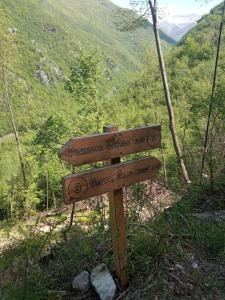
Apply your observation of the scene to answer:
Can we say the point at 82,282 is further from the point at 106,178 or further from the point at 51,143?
the point at 51,143

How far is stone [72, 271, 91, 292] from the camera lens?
12.9 feet

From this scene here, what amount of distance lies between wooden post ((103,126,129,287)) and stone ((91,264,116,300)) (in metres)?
0.11

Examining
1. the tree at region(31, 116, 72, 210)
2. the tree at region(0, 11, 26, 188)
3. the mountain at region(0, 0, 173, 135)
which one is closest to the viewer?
the tree at region(0, 11, 26, 188)

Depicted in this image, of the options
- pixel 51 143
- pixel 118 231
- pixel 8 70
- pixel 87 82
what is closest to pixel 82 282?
pixel 118 231

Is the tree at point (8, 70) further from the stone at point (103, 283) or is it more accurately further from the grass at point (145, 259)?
the stone at point (103, 283)

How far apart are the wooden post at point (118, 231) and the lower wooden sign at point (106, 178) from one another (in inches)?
4.2

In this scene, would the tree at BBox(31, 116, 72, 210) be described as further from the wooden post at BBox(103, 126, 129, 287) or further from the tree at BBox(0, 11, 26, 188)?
the wooden post at BBox(103, 126, 129, 287)

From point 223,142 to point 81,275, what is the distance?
386cm

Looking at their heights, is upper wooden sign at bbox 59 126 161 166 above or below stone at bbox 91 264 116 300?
above

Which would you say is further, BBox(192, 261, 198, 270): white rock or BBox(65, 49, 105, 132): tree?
BBox(65, 49, 105, 132): tree

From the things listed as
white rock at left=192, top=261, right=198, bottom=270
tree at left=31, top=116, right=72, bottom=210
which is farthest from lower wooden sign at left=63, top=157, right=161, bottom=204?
tree at left=31, top=116, right=72, bottom=210

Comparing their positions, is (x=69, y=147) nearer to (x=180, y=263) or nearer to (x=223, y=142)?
(x=180, y=263)

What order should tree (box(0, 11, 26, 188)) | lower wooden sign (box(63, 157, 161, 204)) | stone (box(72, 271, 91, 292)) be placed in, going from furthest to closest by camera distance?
1. tree (box(0, 11, 26, 188))
2. stone (box(72, 271, 91, 292))
3. lower wooden sign (box(63, 157, 161, 204))

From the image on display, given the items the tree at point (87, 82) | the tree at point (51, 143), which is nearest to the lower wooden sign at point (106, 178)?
the tree at point (87, 82)
